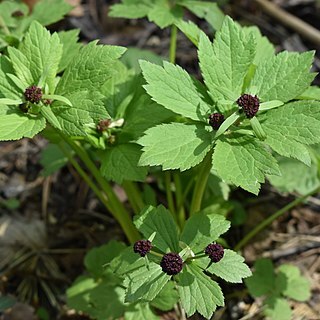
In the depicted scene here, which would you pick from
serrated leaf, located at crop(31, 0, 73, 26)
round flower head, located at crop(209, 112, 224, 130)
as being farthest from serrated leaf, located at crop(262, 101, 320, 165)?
serrated leaf, located at crop(31, 0, 73, 26)

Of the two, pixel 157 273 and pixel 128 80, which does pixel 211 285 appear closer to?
pixel 157 273

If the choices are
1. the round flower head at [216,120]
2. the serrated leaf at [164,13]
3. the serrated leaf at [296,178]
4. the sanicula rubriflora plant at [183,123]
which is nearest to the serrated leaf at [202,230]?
the sanicula rubriflora plant at [183,123]

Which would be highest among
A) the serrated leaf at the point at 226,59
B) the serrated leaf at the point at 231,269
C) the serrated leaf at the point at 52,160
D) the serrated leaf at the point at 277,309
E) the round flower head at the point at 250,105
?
the serrated leaf at the point at 226,59

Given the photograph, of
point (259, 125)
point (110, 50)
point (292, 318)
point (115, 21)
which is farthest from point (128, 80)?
point (115, 21)

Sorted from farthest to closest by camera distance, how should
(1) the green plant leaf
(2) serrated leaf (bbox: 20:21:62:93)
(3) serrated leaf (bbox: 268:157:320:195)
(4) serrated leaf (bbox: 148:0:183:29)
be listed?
1. (3) serrated leaf (bbox: 268:157:320:195)
2. (4) serrated leaf (bbox: 148:0:183:29)
3. (1) the green plant leaf
4. (2) serrated leaf (bbox: 20:21:62:93)

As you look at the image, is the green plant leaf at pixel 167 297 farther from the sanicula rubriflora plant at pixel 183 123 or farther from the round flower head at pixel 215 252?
the round flower head at pixel 215 252

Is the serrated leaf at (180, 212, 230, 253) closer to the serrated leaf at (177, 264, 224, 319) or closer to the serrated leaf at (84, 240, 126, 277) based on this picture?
the serrated leaf at (177, 264, 224, 319)
